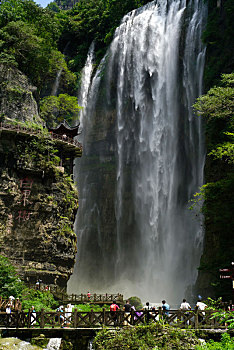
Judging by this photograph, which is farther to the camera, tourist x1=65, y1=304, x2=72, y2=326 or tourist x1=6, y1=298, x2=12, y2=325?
tourist x1=6, y1=298, x2=12, y2=325

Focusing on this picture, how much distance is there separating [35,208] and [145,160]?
1401cm

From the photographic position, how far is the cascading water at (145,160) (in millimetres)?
32719

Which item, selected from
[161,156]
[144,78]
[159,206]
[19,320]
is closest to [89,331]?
[19,320]

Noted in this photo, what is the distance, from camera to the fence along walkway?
40.5 ft

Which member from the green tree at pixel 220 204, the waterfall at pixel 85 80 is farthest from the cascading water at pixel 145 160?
the green tree at pixel 220 204

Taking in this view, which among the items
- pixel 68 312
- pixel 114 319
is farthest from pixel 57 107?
pixel 114 319

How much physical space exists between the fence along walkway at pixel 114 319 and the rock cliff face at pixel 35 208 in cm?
1100

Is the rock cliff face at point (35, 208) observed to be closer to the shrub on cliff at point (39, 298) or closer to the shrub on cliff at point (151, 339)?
the shrub on cliff at point (39, 298)

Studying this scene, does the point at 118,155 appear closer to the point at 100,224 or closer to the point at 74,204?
the point at 100,224

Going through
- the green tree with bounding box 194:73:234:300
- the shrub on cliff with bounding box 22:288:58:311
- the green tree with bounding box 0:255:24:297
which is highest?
the green tree with bounding box 194:73:234:300

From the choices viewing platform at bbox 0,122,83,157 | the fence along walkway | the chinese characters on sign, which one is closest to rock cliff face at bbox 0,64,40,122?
viewing platform at bbox 0,122,83,157

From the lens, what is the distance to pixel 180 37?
3712cm

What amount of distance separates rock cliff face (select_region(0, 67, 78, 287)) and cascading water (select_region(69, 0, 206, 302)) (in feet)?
31.0

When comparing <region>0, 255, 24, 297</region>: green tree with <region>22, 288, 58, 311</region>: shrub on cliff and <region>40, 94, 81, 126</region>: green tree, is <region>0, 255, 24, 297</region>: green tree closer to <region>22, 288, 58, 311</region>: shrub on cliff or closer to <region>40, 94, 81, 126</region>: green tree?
<region>22, 288, 58, 311</region>: shrub on cliff
